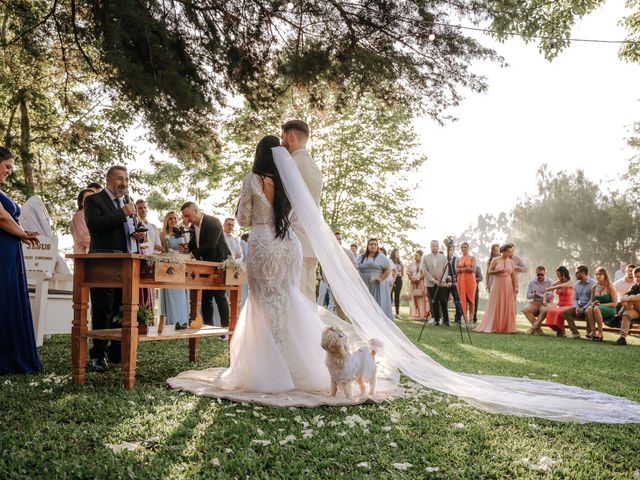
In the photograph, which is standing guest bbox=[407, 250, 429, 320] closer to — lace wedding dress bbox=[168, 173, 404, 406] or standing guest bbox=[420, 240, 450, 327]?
standing guest bbox=[420, 240, 450, 327]

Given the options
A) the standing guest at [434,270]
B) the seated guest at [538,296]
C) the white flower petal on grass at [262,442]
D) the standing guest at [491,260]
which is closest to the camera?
the white flower petal on grass at [262,442]

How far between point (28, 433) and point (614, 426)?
408 cm

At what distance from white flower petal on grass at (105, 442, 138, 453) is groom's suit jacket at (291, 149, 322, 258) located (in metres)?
3.04

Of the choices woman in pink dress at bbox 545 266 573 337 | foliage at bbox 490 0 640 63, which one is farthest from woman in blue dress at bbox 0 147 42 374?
woman in pink dress at bbox 545 266 573 337

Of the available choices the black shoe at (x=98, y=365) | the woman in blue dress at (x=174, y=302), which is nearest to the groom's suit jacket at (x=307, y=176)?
the black shoe at (x=98, y=365)

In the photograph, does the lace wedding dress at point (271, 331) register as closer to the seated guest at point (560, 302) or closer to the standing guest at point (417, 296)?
the seated guest at point (560, 302)

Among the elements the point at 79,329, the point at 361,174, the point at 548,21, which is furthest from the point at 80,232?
the point at 361,174

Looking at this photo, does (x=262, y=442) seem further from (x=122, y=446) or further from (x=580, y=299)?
(x=580, y=299)

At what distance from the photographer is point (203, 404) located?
4.26 metres

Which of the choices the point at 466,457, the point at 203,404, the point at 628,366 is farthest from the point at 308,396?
the point at 628,366

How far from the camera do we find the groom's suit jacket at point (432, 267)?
15570mm

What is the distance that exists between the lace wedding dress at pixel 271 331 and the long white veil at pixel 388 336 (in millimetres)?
320

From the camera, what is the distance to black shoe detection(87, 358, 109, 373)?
18.8 ft

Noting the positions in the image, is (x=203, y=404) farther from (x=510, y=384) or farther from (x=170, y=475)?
(x=510, y=384)
